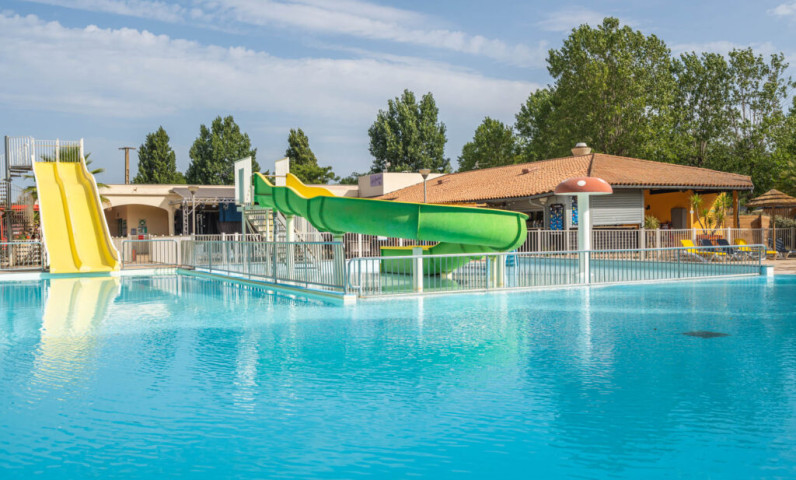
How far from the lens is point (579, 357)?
28.7ft

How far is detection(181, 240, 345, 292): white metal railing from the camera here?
15773mm

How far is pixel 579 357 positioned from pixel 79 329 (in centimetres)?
836

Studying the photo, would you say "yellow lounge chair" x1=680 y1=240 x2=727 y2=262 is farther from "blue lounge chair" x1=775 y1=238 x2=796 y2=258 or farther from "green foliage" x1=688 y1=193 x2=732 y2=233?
"green foliage" x1=688 y1=193 x2=732 y2=233

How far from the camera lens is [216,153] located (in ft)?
199

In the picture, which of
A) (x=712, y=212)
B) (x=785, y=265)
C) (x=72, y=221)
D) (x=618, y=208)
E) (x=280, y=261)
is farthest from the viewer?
(x=712, y=212)

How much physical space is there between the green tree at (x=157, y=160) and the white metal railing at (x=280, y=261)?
40263 millimetres

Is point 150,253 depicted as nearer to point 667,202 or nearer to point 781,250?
point 667,202

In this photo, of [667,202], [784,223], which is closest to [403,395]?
[784,223]

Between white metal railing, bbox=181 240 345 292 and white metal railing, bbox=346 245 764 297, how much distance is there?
0.50 metres

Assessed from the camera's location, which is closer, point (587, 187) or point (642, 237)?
point (587, 187)

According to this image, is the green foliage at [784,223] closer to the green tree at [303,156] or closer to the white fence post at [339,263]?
the white fence post at [339,263]

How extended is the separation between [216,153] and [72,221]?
118 ft

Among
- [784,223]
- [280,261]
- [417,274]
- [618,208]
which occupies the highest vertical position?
[618,208]

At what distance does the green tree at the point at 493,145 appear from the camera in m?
63.9
